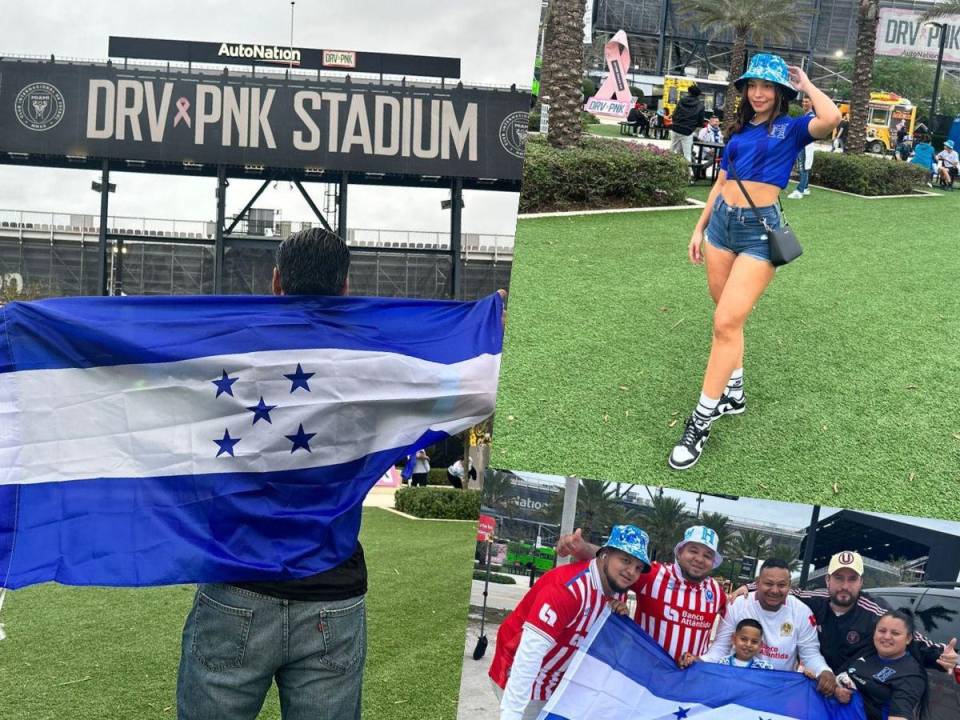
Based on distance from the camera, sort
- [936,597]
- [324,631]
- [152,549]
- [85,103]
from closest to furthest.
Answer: [324,631] < [152,549] < [936,597] < [85,103]

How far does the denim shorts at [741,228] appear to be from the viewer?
2.64 meters

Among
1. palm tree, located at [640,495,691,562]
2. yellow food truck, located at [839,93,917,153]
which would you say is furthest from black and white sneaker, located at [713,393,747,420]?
yellow food truck, located at [839,93,917,153]

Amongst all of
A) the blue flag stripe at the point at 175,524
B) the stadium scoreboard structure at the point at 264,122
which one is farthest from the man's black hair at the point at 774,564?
the stadium scoreboard structure at the point at 264,122

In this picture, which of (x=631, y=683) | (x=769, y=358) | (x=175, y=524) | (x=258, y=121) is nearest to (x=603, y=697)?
(x=631, y=683)

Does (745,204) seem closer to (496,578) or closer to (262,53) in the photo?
(496,578)

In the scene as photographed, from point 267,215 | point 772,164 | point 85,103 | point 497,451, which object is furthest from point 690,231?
point 85,103

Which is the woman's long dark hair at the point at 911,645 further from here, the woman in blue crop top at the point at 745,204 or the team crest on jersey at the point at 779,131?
the team crest on jersey at the point at 779,131

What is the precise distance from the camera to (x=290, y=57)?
4586 millimetres

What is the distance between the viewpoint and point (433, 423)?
286 centimetres

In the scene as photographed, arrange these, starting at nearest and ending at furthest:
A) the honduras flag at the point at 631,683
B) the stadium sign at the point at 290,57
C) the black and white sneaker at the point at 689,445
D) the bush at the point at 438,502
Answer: the black and white sneaker at the point at 689,445 < the honduras flag at the point at 631,683 < the bush at the point at 438,502 < the stadium sign at the point at 290,57

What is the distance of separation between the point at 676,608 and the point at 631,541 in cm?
24

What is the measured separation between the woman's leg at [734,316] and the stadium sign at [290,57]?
2.37 meters

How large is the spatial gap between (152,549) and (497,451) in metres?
0.95

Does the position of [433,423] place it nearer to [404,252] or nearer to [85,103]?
[404,252]
